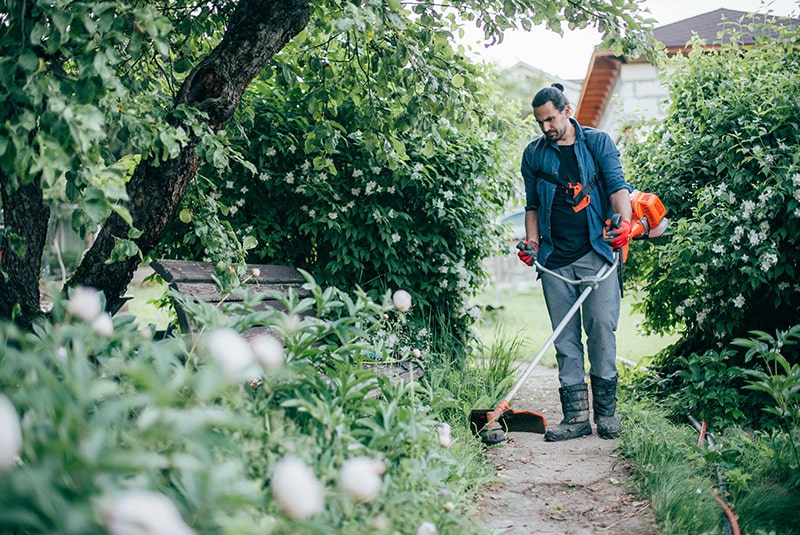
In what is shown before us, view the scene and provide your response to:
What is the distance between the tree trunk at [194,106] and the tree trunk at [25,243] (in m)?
0.18

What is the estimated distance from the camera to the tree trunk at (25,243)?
2846 millimetres

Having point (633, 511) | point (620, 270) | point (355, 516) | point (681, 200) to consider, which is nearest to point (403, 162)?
point (620, 270)

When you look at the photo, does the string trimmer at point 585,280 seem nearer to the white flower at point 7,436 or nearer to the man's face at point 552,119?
the man's face at point 552,119

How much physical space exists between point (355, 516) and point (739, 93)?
3.93m

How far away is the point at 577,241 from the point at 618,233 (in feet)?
1.07

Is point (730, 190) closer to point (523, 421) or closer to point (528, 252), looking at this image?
point (528, 252)

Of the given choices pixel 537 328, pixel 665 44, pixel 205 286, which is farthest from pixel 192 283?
pixel 665 44

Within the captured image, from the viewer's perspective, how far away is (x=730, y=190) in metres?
4.26

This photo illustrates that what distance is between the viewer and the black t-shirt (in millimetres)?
4004

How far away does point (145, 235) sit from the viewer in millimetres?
3139

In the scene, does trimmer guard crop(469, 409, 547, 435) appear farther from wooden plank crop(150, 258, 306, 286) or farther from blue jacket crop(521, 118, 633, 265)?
wooden plank crop(150, 258, 306, 286)

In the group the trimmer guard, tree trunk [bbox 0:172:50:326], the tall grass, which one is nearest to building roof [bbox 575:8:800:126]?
the trimmer guard

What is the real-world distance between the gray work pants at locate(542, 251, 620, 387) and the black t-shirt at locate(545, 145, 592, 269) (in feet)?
0.20

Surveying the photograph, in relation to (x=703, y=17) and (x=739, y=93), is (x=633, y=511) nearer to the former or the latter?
(x=739, y=93)
